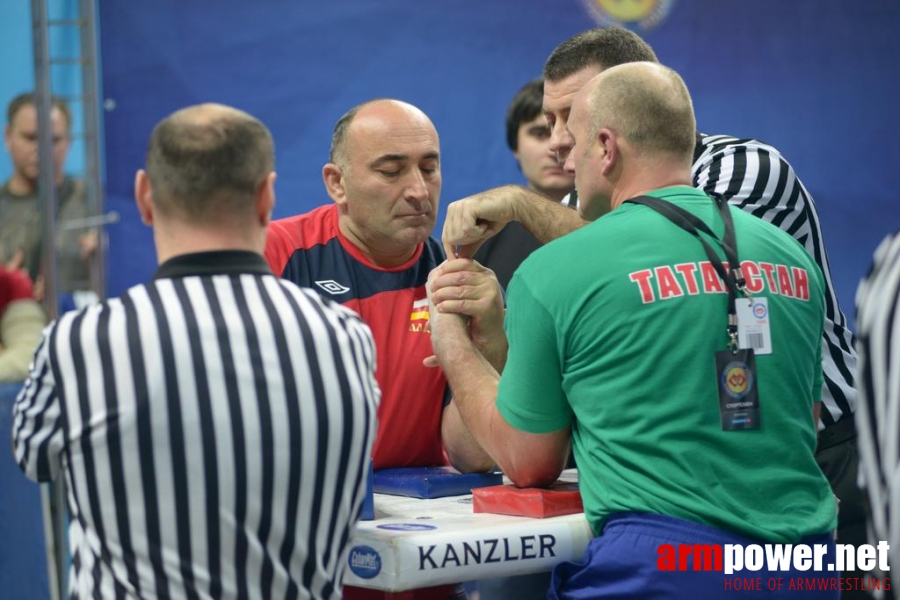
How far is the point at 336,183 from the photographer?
261 centimetres

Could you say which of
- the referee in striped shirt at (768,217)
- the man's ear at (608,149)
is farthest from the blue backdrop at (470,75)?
the man's ear at (608,149)

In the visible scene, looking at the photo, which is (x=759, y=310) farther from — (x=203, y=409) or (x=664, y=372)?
(x=203, y=409)

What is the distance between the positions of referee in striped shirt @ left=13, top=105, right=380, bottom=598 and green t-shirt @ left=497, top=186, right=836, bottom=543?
41 cm

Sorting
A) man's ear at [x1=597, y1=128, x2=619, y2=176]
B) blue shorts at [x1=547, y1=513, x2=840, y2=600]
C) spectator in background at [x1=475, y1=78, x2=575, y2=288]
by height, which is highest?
spectator in background at [x1=475, y1=78, x2=575, y2=288]

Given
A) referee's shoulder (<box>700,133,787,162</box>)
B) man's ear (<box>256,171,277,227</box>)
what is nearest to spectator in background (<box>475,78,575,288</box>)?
referee's shoulder (<box>700,133,787,162</box>)

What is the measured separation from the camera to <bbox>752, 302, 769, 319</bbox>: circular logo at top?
182 centimetres

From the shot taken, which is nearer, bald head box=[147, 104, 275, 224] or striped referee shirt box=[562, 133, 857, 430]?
bald head box=[147, 104, 275, 224]

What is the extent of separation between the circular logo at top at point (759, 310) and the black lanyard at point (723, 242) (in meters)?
0.03

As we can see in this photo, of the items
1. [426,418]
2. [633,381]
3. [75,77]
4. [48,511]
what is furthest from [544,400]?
[75,77]

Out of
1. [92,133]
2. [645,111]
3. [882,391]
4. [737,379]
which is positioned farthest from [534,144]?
[882,391]

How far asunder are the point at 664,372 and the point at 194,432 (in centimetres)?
75

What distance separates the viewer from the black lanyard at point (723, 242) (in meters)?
1.81

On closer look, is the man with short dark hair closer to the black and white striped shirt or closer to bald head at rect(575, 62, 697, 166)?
bald head at rect(575, 62, 697, 166)

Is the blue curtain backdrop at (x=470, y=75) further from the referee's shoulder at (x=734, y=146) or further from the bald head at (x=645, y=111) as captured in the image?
the bald head at (x=645, y=111)
